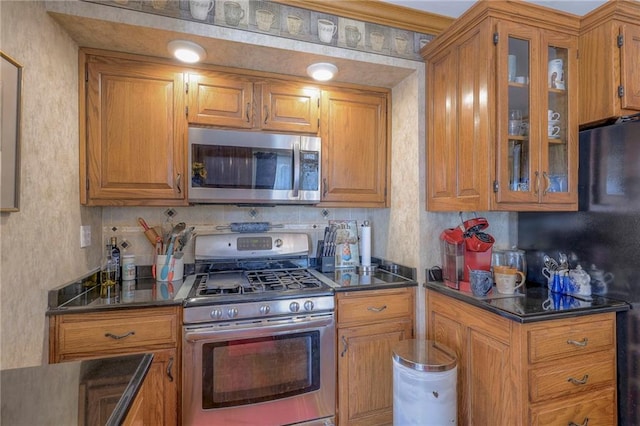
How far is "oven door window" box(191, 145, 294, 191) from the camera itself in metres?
1.91

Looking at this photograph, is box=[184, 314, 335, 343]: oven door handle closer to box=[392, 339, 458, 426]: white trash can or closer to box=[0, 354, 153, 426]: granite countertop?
box=[392, 339, 458, 426]: white trash can

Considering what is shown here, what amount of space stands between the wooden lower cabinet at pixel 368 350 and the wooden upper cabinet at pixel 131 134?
4.13 feet

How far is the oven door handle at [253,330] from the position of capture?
5.23 ft

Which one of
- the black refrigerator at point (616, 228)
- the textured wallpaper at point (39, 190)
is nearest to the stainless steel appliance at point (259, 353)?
the textured wallpaper at point (39, 190)

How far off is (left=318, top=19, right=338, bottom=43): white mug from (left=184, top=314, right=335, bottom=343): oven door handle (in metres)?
1.60

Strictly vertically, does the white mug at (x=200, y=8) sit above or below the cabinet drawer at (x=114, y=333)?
above

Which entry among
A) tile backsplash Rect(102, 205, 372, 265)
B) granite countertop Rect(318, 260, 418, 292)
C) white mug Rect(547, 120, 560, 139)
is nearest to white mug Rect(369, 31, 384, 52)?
white mug Rect(547, 120, 560, 139)

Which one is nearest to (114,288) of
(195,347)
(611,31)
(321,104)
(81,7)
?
(195,347)

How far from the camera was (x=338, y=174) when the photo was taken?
2229 mm

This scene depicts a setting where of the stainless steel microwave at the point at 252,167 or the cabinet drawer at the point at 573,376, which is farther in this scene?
the stainless steel microwave at the point at 252,167

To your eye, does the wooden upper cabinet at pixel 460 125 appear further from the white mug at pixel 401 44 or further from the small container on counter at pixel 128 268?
the small container on counter at pixel 128 268

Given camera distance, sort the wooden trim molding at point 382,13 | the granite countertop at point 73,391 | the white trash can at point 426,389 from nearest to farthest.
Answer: the granite countertop at point 73,391
the white trash can at point 426,389
the wooden trim molding at point 382,13

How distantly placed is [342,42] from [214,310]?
168 centimetres

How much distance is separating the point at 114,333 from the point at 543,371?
2003 millimetres
